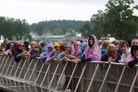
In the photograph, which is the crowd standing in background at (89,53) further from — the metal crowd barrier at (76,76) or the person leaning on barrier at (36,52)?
the metal crowd barrier at (76,76)

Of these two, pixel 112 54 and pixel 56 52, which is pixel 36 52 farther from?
pixel 112 54

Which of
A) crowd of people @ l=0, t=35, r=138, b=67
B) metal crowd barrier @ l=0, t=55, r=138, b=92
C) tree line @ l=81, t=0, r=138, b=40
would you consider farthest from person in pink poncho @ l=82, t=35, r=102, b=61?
tree line @ l=81, t=0, r=138, b=40

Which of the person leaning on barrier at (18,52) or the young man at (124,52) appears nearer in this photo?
the young man at (124,52)

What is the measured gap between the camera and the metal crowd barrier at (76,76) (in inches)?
464

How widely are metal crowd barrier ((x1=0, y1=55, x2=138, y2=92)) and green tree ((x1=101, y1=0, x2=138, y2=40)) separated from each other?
367ft

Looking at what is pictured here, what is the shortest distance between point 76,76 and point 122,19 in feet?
403

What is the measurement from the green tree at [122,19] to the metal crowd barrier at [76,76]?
367 ft

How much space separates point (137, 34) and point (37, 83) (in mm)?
126490

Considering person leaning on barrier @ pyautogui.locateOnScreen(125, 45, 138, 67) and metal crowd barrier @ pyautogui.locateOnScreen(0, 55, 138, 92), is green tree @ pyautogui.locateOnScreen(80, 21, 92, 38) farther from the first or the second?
person leaning on barrier @ pyautogui.locateOnScreen(125, 45, 138, 67)

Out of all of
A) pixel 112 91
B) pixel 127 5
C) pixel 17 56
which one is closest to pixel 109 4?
pixel 127 5

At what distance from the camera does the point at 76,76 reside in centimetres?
1466

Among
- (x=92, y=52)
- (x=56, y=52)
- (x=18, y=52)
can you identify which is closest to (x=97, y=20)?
(x=18, y=52)

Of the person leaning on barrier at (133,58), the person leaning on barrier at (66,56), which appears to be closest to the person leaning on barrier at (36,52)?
the person leaning on barrier at (66,56)

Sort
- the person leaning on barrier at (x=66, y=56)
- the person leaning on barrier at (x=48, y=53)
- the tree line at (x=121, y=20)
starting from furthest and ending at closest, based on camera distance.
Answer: the tree line at (x=121, y=20)
the person leaning on barrier at (x=48, y=53)
the person leaning on barrier at (x=66, y=56)
